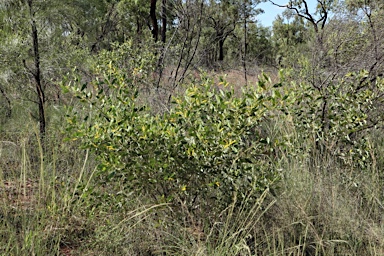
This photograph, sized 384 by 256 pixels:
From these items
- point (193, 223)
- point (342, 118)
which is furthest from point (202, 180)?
point (342, 118)

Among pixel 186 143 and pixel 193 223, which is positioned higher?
pixel 186 143

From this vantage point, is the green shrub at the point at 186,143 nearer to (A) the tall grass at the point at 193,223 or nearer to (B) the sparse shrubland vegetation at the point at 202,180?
(B) the sparse shrubland vegetation at the point at 202,180

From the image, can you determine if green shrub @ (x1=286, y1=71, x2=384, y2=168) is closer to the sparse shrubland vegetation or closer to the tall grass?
the sparse shrubland vegetation

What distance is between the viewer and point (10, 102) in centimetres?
487

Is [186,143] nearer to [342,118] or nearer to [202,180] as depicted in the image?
[202,180]

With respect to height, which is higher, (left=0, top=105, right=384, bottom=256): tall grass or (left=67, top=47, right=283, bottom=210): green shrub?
(left=67, top=47, right=283, bottom=210): green shrub

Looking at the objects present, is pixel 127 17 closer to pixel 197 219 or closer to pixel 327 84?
pixel 327 84

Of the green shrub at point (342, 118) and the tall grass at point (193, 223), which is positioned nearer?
the tall grass at point (193, 223)

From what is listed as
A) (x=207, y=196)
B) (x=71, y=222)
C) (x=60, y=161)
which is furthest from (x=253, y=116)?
(x=60, y=161)

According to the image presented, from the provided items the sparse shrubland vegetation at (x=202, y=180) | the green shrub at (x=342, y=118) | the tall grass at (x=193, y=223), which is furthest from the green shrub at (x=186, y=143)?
the green shrub at (x=342, y=118)

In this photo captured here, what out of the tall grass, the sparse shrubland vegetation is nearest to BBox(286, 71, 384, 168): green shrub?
the sparse shrubland vegetation

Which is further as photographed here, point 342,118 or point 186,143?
point 342,118

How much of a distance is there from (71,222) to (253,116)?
4.84 ft

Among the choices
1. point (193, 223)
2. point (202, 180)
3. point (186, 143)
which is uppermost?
point (186, 143)
